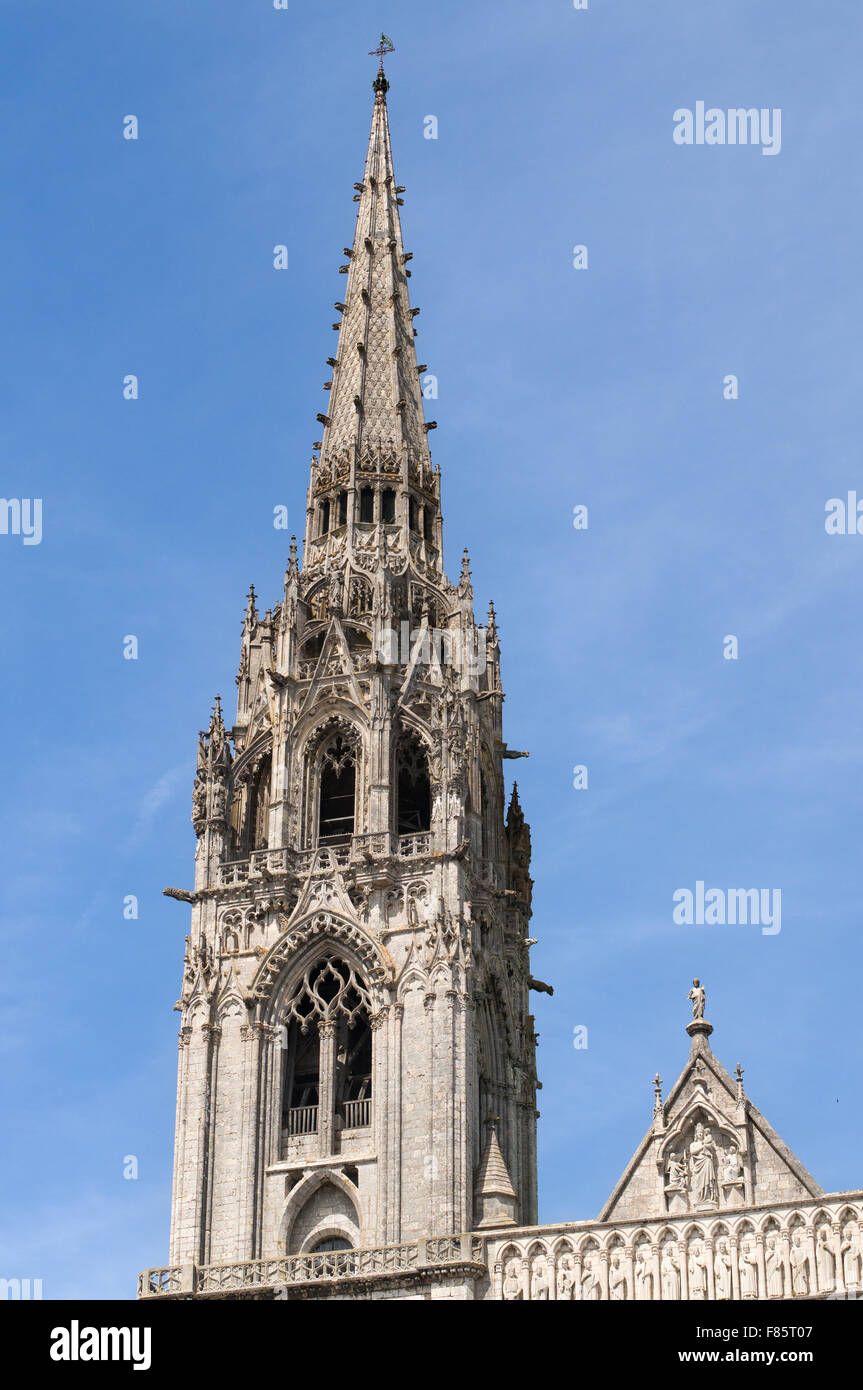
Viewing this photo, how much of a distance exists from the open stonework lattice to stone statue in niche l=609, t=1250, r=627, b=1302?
4.4 inches

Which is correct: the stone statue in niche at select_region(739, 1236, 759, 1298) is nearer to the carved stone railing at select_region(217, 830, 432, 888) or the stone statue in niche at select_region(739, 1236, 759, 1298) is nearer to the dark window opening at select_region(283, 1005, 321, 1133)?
the dark window opening at select_region(283, 1005, 321, 1133)

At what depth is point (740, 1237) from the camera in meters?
44.6

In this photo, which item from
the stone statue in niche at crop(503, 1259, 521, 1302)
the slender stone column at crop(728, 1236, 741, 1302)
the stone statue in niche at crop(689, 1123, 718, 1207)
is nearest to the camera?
the slender stone column at crop(728, 1236, 741, 1302)

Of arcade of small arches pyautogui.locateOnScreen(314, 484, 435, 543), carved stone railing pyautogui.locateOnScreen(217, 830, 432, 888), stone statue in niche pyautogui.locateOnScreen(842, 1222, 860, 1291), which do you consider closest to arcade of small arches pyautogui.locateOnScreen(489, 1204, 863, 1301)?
stone statue in niche pyautogui.locateOnScreen(842, 1222, 860, 1291)

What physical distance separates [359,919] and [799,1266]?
1346 cm

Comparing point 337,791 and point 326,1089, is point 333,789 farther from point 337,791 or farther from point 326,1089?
point 326,1089

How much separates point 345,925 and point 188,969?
155 inches

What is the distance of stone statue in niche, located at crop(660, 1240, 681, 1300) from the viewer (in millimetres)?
44594

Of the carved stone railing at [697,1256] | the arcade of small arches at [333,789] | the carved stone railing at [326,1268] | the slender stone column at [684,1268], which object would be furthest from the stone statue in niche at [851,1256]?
the arcade of small arches at [333,789]

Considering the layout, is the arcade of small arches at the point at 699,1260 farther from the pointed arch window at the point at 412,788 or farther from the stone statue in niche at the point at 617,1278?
the pointed arch window at the point at 412,788

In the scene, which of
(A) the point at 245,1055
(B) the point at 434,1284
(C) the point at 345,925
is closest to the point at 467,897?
(C) the point at 345,925

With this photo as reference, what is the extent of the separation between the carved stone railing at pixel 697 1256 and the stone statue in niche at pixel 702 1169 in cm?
98

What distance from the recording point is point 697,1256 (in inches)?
1766
